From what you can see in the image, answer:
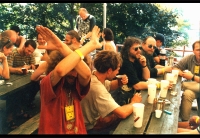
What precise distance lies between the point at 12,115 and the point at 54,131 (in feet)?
4.78

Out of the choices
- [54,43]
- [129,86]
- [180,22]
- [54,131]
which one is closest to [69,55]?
[54,43]

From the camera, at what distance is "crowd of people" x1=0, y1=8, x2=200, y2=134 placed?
139 cm

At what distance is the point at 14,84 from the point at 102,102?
3.51ft

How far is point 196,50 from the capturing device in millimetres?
2793

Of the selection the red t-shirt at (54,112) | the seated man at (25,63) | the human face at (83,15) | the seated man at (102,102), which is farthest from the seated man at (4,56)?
the human face at (83,15)

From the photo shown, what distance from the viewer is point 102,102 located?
1.63 meters

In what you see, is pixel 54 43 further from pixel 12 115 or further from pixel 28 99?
pixel 28 99

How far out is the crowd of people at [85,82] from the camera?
1.39 metres

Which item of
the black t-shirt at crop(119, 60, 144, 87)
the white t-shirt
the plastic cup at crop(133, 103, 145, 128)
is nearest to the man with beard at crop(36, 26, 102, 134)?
the white t-shirt

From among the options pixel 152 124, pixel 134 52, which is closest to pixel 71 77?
pixel 152 124

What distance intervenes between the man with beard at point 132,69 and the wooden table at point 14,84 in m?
0.91

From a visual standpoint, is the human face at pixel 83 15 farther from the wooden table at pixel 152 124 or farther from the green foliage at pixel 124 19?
the wooden table at pixel 152 124

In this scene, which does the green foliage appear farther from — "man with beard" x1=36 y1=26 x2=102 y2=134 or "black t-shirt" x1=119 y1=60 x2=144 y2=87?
"man with beard" x1=36 y1=26 x2=102 y2=134

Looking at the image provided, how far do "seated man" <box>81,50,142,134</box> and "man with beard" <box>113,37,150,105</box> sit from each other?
1.45ft
